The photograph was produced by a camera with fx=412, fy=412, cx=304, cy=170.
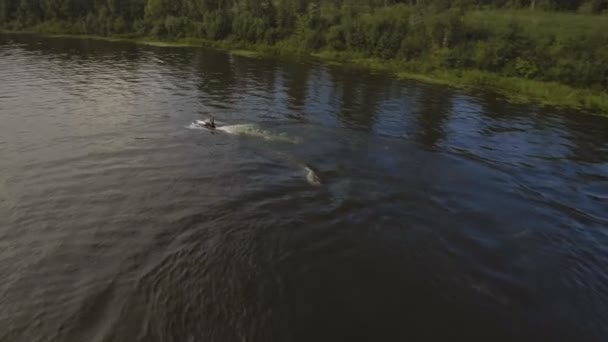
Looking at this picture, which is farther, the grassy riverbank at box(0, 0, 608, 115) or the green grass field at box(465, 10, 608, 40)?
the green grass field at box(465, 10, 608, 40)

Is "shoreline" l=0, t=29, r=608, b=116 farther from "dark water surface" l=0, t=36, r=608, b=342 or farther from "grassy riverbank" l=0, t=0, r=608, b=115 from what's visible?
"dark water surface" l=0, t=36, r=608, b=342

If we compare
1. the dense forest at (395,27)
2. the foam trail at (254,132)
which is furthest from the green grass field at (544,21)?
the foam trail at (254,132)

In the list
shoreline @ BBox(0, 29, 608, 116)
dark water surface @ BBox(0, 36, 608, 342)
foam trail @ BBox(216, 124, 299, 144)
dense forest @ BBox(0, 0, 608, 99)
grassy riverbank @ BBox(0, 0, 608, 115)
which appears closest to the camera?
dark water surface @ BBox(0, 36, 608, 342)

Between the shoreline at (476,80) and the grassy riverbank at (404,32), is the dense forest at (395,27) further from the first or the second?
the shoreline at (476,80)

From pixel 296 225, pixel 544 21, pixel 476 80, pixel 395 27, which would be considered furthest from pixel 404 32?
pixel 296 225

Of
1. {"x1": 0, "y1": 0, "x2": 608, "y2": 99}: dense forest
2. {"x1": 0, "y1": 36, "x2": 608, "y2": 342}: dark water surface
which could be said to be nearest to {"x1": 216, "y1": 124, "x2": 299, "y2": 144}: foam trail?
{"x1": 0, "y1": 36, "x2": 608, "y2": 342}: dark water surface

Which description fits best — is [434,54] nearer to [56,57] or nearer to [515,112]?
[515,112]

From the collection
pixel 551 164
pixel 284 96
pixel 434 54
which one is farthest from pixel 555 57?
pixel 284 96
